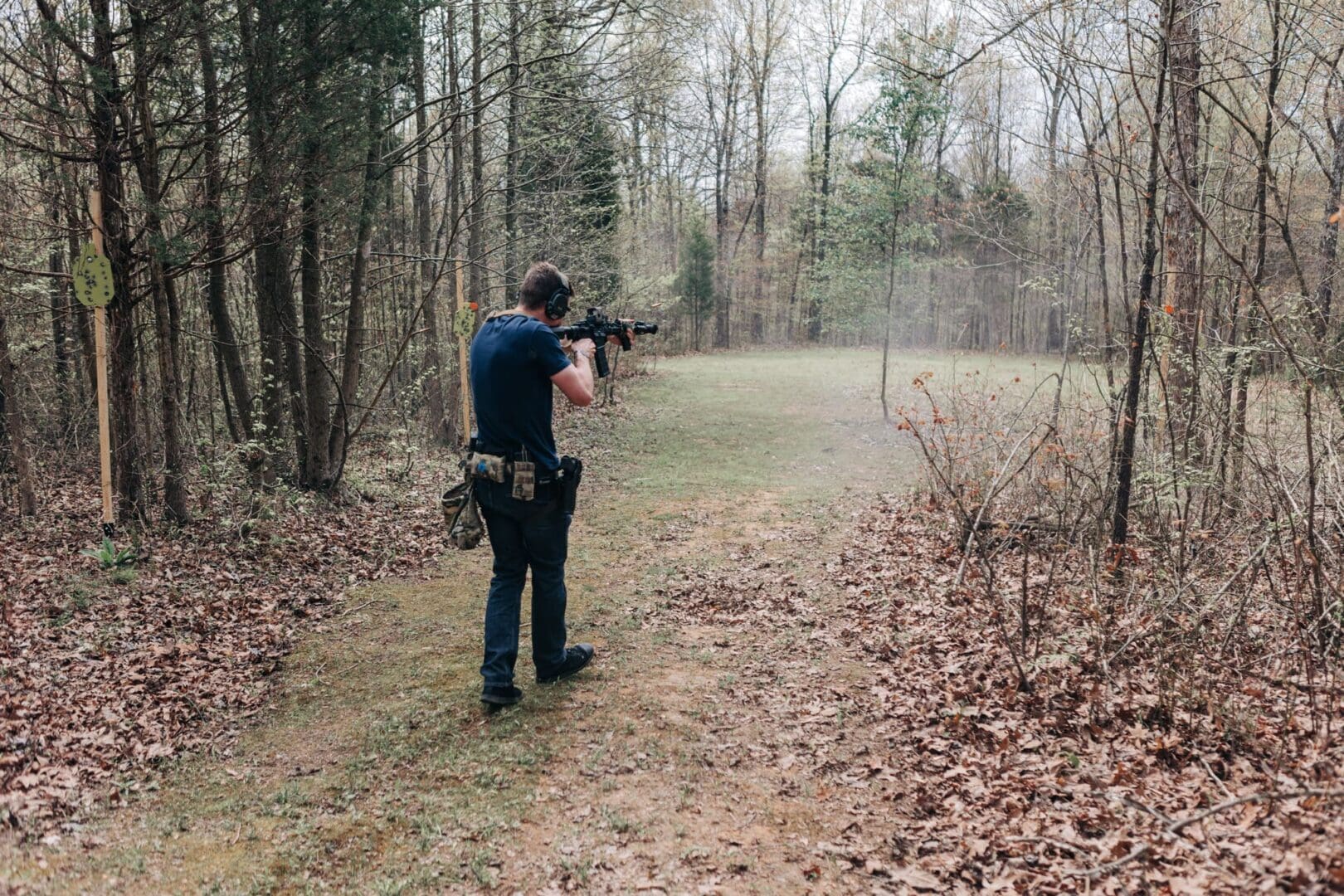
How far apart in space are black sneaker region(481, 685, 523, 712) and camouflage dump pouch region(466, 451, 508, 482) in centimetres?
119

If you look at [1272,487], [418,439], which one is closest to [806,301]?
[418,439]

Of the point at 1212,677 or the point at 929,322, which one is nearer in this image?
the point at 1212,677

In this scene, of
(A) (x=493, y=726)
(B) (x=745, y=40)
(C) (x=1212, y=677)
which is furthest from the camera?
(B) (x=745, y=40)

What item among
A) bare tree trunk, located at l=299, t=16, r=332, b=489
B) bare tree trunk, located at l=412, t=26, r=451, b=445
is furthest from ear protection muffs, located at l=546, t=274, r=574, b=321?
bare tree trunk, located at l=412, t=26, r=451, b=445

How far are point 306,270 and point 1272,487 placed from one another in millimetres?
8889

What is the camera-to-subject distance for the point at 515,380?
4.79 metres

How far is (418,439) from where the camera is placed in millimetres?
12945

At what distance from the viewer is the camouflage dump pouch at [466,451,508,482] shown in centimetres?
478

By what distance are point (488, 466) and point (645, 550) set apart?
3.91 m

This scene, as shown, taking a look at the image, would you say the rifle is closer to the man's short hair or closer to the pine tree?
the man's short hair

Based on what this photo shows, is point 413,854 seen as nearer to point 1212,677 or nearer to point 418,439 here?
point 1212,677

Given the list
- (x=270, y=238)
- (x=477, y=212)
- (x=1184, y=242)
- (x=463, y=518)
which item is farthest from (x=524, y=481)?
(x=477, y=212)

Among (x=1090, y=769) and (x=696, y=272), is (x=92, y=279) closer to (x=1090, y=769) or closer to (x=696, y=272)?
(x=1090, y=769)

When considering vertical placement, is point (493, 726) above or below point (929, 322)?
below
